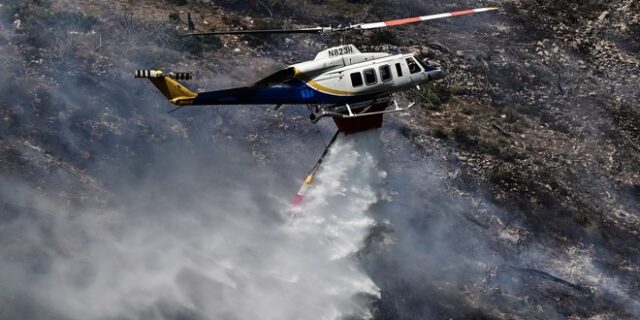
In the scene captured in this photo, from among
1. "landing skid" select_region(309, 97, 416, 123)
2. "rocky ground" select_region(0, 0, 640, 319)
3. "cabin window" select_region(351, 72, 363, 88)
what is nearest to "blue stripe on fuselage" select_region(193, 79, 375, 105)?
"landing skid" select_region(309, 97, 416, 123)

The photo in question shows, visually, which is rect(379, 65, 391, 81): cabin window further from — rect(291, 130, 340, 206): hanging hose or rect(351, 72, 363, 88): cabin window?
rect(291, 130, 340, 206): hanging hose

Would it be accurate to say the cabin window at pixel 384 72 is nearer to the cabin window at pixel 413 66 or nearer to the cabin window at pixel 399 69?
the cabin window at pixel 399 69

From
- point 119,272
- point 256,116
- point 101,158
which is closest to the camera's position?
point 119,272

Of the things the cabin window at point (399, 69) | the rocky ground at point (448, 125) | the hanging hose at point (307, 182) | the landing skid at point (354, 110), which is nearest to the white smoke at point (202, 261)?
the rocky ground at point (448, 125)

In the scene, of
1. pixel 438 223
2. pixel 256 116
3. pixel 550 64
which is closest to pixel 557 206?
pixel 438 223

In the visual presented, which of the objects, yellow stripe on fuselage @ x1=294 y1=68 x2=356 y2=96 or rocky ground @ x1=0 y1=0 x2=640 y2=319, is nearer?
yellow stripe on fuselage @ x1=294 y1=68 x2=356 y2=96

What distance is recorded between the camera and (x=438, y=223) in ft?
130

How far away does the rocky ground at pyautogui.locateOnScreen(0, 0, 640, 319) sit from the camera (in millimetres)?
38062

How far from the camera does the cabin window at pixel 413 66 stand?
3350 centimetres

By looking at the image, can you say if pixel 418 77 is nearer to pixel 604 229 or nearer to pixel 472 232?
pixel 472 232

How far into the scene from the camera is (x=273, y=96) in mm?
31500

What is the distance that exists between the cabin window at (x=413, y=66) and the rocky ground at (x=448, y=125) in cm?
668

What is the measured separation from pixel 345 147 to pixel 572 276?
39.3 feet

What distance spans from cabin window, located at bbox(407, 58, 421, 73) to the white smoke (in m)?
3.39
